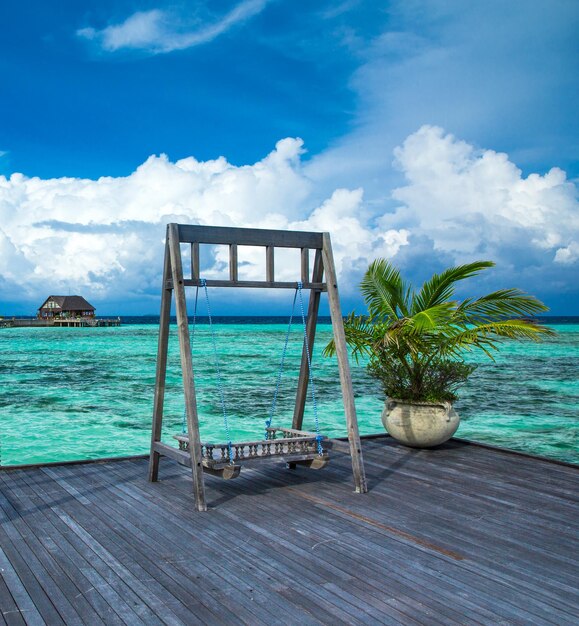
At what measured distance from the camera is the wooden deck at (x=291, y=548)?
3.36 m

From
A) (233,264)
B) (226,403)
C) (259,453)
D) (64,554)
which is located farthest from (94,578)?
(226,403)

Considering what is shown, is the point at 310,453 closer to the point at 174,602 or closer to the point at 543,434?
the point at 174,602

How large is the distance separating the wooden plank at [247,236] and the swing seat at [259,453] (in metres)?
1.81

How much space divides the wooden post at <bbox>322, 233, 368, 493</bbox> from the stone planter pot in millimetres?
1712

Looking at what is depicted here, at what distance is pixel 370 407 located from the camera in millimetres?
18766

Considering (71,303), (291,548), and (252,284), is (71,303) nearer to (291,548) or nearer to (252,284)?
(252,284)

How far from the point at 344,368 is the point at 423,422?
2.01 metres

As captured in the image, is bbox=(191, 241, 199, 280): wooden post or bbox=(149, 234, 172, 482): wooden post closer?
bbox=(191, 241, 199, 280): wooden post

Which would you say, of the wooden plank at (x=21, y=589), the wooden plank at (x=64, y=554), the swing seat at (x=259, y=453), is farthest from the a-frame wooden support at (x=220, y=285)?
the wooden plank at (x=21, y=589)

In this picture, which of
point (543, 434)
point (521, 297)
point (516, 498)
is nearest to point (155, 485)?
point (516, 498)

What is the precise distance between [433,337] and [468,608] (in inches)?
191

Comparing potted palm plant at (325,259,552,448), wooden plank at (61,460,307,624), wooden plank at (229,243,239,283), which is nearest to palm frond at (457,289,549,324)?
potted palm plant at (325,259,552,448)

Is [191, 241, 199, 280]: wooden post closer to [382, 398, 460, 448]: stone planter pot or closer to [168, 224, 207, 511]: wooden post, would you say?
[168, 224, 207, 511]: wooden post

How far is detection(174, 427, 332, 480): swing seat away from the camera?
17.6ft
